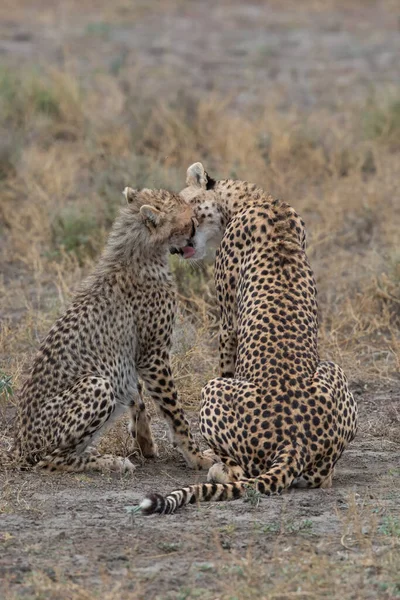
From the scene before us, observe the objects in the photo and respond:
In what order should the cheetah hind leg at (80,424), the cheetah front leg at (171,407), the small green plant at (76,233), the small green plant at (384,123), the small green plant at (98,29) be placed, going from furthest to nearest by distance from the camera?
1. the small green plant at (98,29)
2. the small green plant at (384,123)
3. the small green plant at (76,233)
4. the cheetah front leg at (171,407)
5. the cheetah hind leg at (80,424)

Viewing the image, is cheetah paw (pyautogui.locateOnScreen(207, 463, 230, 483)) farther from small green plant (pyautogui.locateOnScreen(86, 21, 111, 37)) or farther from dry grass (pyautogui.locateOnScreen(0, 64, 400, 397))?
small green plant (pyautogui.locateOnScreen(86, 21, 111, 37))

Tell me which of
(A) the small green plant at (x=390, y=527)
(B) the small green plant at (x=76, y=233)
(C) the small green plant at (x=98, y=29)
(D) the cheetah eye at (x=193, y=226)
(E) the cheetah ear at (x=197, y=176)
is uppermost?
(C) the small green plant at (x=98, y=29)

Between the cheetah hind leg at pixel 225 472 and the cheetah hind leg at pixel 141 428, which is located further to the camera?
the cheetah hind leg at pixel 141 428

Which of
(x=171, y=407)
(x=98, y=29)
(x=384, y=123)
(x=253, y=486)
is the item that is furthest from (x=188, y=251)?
(x=98, y=29)

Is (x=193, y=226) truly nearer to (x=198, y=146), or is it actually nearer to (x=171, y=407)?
(x=171, y=407)

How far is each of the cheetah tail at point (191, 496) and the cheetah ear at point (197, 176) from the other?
1.87 m

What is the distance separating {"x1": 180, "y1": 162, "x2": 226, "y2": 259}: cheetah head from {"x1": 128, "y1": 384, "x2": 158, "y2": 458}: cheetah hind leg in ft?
2.77

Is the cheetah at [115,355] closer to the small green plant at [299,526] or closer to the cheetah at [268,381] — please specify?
the cheetah at [268,381]

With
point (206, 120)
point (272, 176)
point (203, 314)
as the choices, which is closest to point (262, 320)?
point (203, 314)

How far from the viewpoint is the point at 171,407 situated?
6.38 m

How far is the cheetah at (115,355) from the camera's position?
19.7ft

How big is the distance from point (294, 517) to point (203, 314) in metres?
3.11

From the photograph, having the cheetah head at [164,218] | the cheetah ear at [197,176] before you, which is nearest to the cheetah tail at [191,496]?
the cheetah head at [164,218]

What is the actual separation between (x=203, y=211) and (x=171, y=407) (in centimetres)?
105
